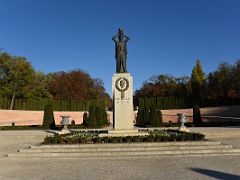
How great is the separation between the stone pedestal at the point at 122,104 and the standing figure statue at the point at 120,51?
85 cm

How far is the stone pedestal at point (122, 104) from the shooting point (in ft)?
51.4

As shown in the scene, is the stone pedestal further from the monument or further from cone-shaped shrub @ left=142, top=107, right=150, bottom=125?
cone-shaped shrub @ left=142, top=107, right=150, bottom=125

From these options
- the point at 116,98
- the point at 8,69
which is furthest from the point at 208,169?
the point at 8,69

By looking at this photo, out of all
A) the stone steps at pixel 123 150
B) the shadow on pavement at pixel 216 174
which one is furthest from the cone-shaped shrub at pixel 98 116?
the shadow on pavement at pixel 216 174

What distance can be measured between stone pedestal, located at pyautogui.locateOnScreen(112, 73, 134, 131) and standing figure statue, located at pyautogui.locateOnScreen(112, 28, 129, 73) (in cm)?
85

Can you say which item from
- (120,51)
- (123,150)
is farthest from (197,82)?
(123,150)

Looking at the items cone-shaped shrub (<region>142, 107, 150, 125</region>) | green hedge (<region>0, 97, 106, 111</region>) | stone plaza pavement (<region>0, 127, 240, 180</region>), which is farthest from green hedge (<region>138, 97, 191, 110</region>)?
stone plaza pavement (<region>0, 127, 240, 180</region>)

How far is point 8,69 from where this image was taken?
4850cm

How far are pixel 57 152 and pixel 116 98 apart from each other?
17.2 ft

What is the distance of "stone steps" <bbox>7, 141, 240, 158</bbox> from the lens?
11.3 metres

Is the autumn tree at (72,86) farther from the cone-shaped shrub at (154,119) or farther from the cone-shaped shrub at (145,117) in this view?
the cone-shaped shrub at (154,119)

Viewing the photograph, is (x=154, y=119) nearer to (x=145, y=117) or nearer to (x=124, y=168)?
(x=145, y=117)

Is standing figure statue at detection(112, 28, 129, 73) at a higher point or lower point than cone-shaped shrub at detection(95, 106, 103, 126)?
higher

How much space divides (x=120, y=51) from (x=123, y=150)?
6818 mm
